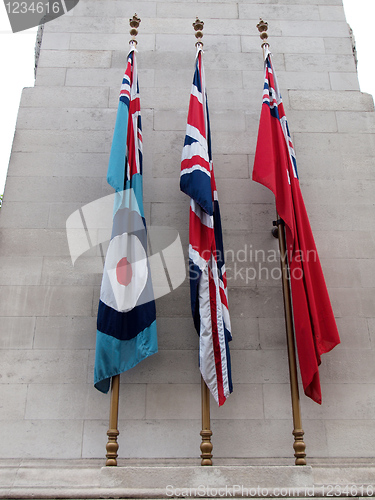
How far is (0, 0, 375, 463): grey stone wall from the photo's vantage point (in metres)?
4.69

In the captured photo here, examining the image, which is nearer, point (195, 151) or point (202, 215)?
point (202, 215)

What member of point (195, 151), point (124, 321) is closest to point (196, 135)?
point (195, 151)

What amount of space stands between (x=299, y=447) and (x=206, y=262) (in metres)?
1.82

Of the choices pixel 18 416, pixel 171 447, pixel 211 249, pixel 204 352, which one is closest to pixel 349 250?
pixel 211 249

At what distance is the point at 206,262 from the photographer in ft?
15.5

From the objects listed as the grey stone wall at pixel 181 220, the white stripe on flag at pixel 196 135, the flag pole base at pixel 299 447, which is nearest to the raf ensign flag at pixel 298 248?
the flag pole base at pixel 299 447

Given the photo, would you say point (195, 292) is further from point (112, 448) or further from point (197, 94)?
point (197, 94)

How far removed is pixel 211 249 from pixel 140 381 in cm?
148

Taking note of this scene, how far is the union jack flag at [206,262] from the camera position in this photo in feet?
14.8

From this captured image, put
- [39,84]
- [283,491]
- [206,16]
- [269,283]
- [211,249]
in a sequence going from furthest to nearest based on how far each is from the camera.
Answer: [206,16] → [39,84] → [269,283] → [211,249] → [283,491]

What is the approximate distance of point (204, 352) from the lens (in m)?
4.50

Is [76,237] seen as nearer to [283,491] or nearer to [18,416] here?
[18,416]

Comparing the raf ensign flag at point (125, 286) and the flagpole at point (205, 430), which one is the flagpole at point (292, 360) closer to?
the flagpole at point (205, 430)
